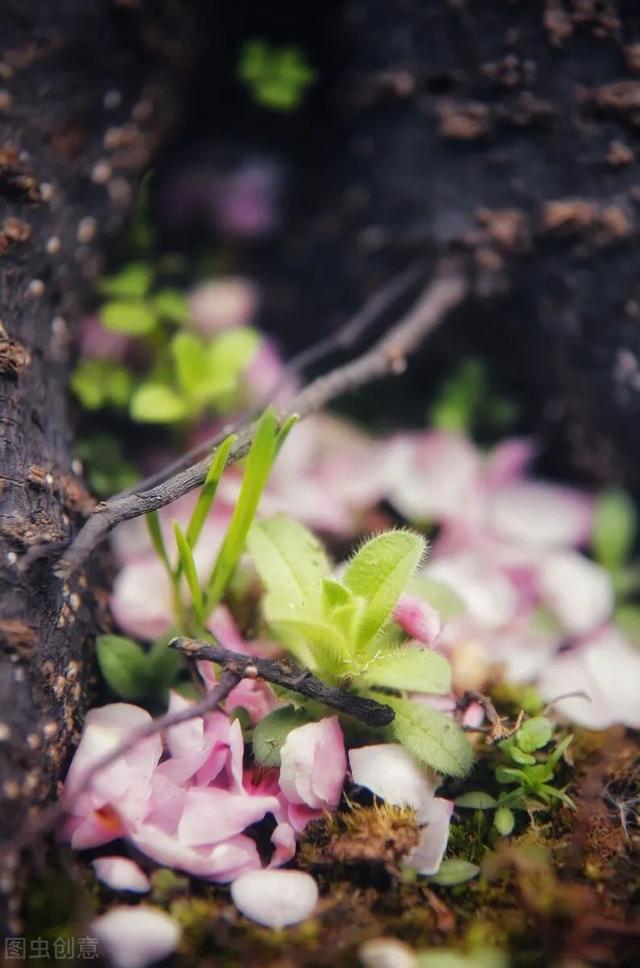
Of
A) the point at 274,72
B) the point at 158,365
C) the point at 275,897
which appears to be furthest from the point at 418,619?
the point at 274,72

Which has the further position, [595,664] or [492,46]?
[492,46]

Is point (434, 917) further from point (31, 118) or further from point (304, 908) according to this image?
point (31, 118)

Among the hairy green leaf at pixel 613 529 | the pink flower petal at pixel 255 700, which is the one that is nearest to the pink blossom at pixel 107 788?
the pink flower petal at pixel 255 700

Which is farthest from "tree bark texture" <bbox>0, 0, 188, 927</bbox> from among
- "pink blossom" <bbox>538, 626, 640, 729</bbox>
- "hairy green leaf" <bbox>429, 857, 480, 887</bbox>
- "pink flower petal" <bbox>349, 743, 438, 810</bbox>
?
"pink blossom" <bbox>538, 626, 640, 729</bbox>

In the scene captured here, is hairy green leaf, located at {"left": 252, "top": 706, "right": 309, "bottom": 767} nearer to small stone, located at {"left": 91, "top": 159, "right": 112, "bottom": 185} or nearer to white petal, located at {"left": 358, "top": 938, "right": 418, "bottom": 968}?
white petal, located at {"left": 358, "top": 938, "right": 418, "bottom": 968}

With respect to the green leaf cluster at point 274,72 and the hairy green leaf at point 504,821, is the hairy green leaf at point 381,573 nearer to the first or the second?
the hairy green leaf at point 504,821

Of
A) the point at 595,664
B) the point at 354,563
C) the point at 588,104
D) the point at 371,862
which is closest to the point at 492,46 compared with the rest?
the point at 588,104
